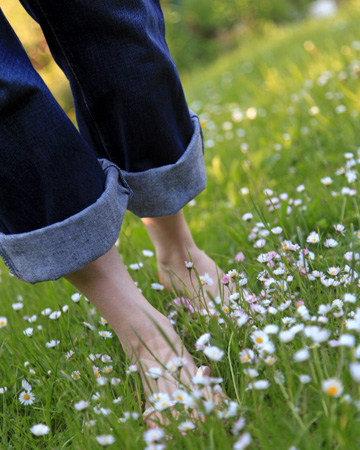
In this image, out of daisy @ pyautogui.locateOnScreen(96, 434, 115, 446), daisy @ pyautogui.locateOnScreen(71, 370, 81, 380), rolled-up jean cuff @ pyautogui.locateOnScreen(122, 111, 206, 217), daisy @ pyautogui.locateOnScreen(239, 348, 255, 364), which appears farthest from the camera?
rolled-up jean cuff @ pyautogui.locateOnScreen(122, 111, 206, 217)

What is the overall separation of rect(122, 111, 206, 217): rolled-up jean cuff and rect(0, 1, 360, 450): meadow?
0.20m

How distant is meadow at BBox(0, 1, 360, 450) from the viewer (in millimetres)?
795

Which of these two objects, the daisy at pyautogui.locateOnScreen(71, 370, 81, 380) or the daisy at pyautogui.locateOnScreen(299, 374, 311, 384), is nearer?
the daisy at pyautogui.locateOnScreen(299, 374, 311, 384)

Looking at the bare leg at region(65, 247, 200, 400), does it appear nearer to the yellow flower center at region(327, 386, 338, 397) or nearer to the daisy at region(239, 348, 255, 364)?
the daisy at region(239, 348, 255, 364)

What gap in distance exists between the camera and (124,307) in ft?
3.63

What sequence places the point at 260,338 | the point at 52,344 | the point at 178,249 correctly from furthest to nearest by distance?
the point at 178,249 → the point at 52,344 → the point at 260,338

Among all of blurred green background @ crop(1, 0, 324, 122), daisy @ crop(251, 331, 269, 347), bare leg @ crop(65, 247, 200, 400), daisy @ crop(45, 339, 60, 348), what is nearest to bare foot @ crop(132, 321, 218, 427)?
bare leg @ crop(65, 247, 200, 400)

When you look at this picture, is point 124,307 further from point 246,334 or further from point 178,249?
point 178,249

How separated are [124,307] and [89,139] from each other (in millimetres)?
466

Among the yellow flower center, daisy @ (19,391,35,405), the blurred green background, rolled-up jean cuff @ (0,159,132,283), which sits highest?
rolled-up jean cuff @ (0,159,132,283)

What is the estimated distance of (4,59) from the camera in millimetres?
979

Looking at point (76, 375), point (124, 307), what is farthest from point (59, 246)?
point (76, 375)

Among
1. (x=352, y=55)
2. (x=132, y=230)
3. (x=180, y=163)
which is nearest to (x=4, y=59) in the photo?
(x=180, y=163)

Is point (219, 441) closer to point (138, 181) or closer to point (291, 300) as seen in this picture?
point (291, 300)
